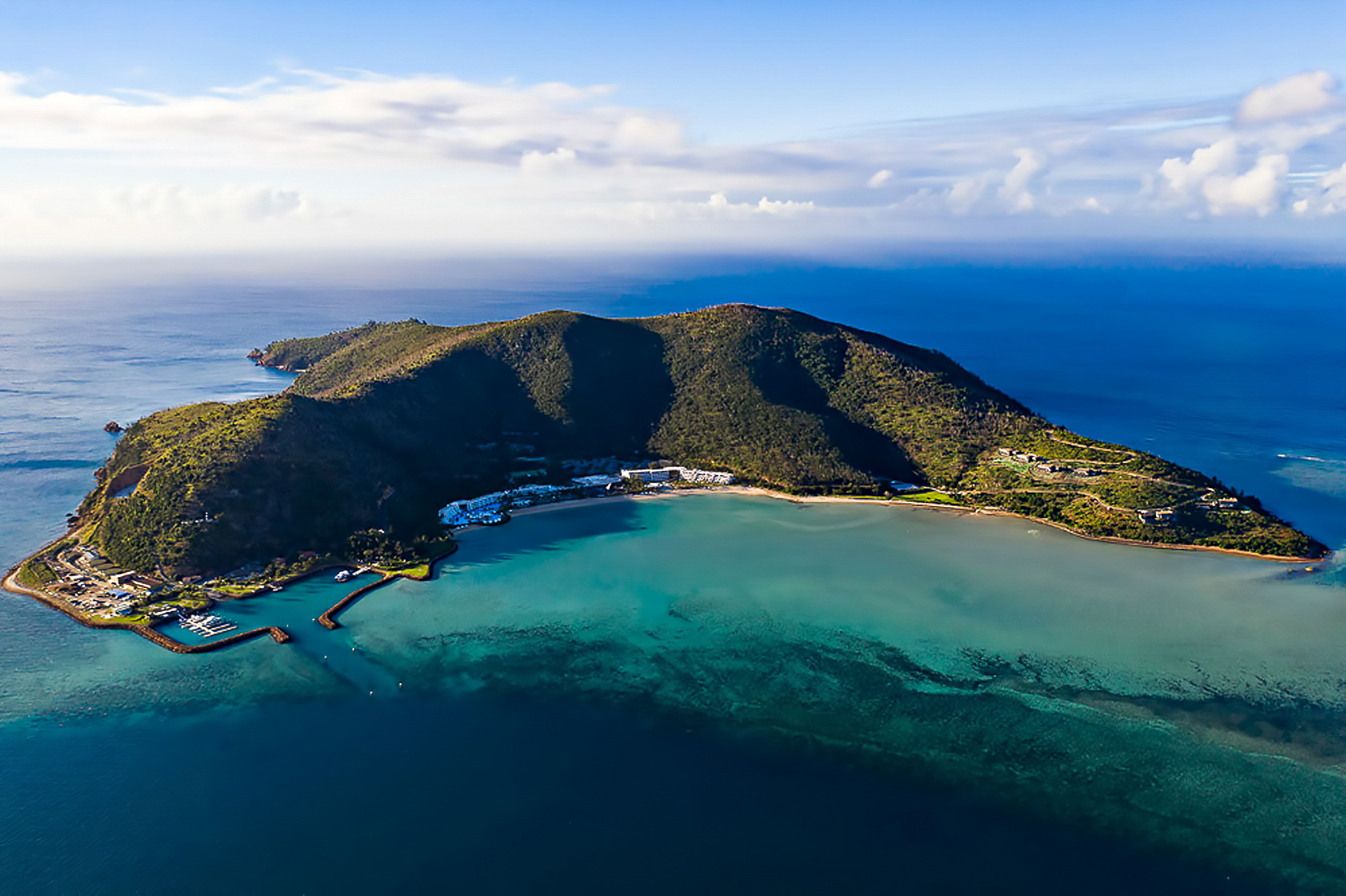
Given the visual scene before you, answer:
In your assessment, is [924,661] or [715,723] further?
[924,661]

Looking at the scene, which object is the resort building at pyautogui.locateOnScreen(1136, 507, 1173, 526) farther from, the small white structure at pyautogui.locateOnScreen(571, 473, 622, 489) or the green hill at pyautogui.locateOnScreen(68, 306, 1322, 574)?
the small white structure at pyautogui.locateOnScreen(571, 473, 622, 489)

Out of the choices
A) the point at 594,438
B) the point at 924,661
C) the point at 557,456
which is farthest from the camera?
the point at 594,438

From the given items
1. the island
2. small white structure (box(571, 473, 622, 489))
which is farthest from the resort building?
small white structure (box(571, 473, 622, 489))

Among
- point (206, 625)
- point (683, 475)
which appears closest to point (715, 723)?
point (206, 625)

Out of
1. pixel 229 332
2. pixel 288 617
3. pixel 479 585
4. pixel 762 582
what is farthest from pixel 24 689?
pixel 229 332

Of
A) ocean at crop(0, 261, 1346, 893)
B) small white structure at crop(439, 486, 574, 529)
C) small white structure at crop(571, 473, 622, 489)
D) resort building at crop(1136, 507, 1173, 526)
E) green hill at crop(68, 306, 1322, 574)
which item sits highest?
green hill at crop(68, 306, 1322, 574)

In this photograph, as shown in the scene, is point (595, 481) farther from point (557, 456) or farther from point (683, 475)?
point (683, 475)
